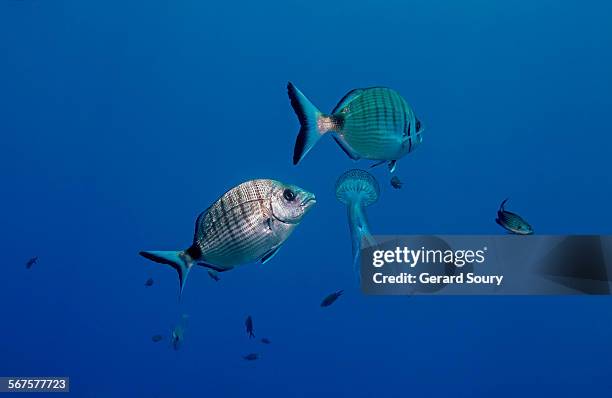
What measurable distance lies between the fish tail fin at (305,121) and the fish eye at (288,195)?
352 mm

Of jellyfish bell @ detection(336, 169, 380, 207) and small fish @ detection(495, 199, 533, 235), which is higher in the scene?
jellyfish bell @ detection(336, 169, 380, 207)

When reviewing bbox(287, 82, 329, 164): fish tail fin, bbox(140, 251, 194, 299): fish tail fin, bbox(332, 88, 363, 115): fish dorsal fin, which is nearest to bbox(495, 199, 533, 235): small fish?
bbox(332, 88, 363, 115): fish dorsal fin

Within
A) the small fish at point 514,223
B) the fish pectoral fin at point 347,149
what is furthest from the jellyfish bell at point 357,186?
the fish pectoral fin at point 347,149

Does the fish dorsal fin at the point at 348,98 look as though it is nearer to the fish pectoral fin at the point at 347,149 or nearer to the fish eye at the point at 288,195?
the fish pectoral fin at the point at 347,149

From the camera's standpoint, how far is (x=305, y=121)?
2762 mm

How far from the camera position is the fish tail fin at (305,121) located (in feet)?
8.94

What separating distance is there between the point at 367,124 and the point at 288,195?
626 millimetres

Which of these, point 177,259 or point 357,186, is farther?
point 357,186

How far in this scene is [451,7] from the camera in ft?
29.0

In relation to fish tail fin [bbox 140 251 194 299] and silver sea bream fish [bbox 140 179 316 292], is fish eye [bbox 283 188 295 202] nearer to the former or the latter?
silver sea bream fish [bbox 140 179 316 292]

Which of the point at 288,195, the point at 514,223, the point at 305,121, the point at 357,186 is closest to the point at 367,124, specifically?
the point at 305,121

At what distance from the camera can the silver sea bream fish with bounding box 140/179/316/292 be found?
2.40 meters

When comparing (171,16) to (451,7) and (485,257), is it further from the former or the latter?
(485,257)

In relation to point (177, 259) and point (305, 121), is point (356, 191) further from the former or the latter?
point (177, 259)
